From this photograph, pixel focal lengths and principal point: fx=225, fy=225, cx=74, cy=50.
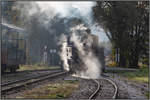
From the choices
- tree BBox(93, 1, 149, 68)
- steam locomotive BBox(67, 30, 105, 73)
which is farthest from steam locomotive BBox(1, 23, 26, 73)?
tree BBox(93, 1, 149, 68)

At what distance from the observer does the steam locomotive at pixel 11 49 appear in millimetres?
14849

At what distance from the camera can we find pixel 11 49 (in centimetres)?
1558

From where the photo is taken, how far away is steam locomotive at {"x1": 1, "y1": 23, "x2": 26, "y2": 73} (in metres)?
14.8

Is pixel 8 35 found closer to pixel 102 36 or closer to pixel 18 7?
pixel 102 36

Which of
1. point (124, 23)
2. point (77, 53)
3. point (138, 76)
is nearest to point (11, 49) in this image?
point (77, 53)

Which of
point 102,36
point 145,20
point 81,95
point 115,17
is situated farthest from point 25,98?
point 145,20

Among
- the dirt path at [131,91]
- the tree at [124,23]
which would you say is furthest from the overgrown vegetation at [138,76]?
the tree at [124,23]

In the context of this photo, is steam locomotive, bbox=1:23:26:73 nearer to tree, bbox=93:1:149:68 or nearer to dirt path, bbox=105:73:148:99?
tree, bbox=93:1:149:68

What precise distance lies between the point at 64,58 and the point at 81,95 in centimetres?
932

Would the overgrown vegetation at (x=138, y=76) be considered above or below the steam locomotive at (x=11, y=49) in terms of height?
below

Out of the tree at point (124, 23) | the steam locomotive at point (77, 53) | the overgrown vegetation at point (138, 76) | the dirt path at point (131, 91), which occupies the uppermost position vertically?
the tree at point (124, 23)

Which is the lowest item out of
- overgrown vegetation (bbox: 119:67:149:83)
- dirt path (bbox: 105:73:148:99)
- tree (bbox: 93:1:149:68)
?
overgrown vegetation (bbox: 119:67:149:83)

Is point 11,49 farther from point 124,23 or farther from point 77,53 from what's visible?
point 124,23

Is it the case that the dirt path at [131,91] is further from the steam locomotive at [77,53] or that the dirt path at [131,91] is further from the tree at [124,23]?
the tree at [124,23]
